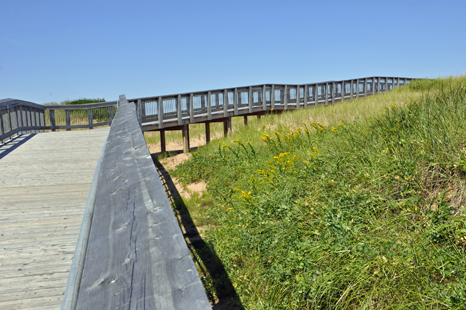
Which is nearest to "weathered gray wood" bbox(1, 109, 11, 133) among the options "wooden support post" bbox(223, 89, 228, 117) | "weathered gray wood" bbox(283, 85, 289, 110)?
"wooden support post" bbox(223, 89, 228, 117)

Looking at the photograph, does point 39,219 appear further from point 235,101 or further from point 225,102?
point 235,101

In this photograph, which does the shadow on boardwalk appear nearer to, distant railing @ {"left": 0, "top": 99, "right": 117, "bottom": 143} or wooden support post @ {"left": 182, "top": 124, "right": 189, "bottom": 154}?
distant railing @ {"left": 0, "top": 99, "right": 117, "bottom": 143}

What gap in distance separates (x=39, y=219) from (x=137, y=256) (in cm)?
407

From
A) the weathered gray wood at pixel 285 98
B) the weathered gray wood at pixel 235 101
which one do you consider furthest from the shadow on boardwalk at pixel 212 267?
the weathered gray wood at pixel 285 98

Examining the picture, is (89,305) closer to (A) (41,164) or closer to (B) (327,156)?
(B) (327,156)

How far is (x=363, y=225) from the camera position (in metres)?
3.72

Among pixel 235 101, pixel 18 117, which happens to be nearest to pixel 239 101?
pixel 235 101

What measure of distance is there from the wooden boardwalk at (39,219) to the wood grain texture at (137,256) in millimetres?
1958

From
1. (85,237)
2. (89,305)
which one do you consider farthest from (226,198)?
(89,305)

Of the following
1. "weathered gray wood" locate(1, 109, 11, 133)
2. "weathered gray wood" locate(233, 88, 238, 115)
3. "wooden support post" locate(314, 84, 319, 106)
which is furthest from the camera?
"wooden support post" locate(314, 84, 319, 106)

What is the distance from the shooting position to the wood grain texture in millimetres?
1127

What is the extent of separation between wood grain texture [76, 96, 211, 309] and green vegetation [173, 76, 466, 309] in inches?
86.5

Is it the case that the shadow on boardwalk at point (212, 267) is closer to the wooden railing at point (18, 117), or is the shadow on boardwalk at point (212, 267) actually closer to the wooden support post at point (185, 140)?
the wooden railing at point (18, 117)

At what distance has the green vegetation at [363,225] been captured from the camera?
3.10 m
